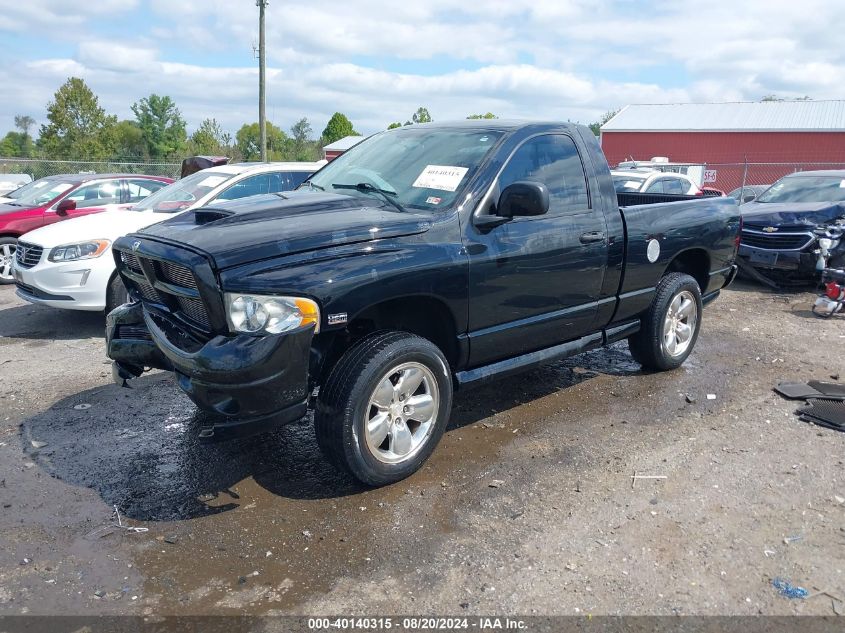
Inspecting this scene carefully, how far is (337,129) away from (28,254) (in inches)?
2218

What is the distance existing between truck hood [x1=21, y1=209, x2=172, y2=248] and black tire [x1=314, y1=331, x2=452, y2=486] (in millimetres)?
4456

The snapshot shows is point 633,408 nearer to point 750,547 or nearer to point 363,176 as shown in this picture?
point 750,547

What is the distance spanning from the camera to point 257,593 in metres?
3.05

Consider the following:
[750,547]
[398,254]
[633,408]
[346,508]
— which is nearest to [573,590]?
[750,547]

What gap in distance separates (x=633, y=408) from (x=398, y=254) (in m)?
2.53

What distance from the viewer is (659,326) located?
18.8 feet

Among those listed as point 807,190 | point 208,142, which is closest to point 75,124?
point 208,142

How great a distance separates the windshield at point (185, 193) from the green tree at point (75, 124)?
40088 millimetres

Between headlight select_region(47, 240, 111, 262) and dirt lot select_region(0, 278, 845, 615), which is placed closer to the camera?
dirt lot select_region(0, 278, 845, 615)

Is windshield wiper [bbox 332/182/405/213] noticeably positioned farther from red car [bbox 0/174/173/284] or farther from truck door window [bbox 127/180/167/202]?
truck door window [bbox 127/180/167/202]

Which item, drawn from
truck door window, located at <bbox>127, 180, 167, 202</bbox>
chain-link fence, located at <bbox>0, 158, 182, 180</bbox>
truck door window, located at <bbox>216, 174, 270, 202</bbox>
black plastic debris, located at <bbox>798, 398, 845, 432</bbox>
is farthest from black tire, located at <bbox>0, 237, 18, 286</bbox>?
chain-link fence, located at <bbox>0, 158, 182, 180</bbox>

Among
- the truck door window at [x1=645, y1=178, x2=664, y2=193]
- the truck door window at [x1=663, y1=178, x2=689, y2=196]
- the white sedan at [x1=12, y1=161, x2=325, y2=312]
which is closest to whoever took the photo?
the white sedan at [x1=12, y1=161, x2=325, y2=312]

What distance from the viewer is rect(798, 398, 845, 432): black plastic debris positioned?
16.2ft

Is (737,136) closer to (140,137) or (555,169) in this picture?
(555,169)
